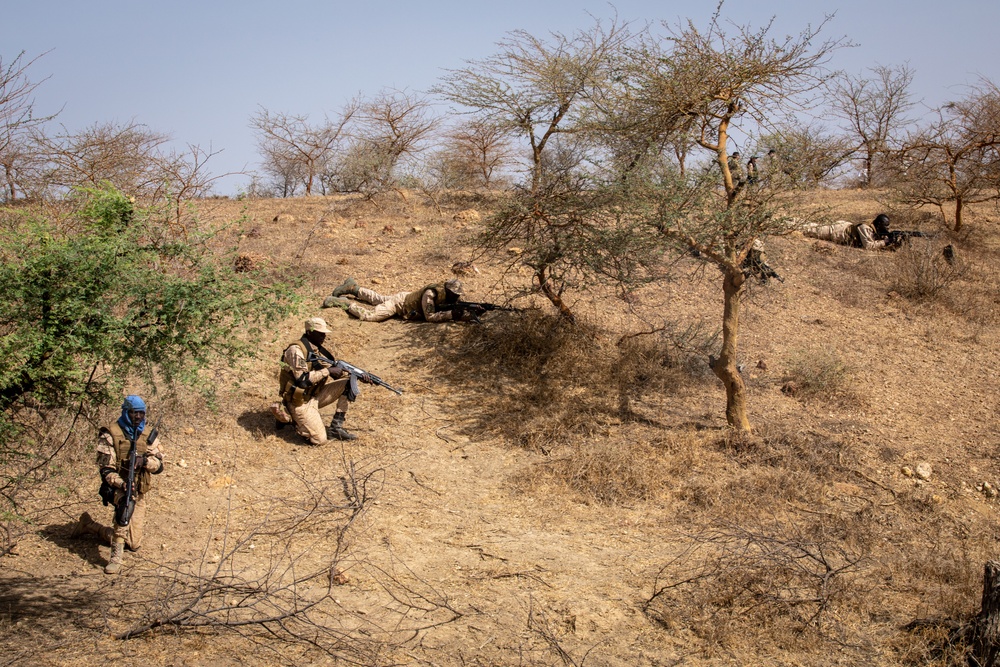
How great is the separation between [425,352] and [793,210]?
457 cm

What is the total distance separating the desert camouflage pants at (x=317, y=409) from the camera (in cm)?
730

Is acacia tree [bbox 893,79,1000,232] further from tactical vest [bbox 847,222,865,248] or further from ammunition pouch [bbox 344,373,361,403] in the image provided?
ammunition pouch [bbox 344,373,361,403]

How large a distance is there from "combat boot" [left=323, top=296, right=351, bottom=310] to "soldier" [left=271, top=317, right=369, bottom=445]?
7.57 ft

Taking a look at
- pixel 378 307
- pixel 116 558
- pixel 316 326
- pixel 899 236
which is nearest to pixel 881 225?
pixel 899 236

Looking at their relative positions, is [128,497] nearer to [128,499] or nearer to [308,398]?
[128,499]

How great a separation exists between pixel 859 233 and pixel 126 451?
1302 centimetres

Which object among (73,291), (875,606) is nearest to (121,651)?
(73,291)

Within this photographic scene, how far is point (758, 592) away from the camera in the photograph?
15.6 feet

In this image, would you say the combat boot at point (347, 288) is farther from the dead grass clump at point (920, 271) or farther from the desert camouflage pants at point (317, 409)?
the dead grass clump at point (920, 271)

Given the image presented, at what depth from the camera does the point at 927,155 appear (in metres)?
14.2

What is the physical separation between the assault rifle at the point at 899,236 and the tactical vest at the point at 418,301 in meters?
8.73

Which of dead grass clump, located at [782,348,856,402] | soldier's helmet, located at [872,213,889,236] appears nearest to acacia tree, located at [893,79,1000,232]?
soldier's helmet, located at [872,213,889,236]

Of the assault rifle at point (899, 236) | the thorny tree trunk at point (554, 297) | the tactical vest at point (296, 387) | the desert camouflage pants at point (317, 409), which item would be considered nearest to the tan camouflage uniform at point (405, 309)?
the thorny tree trunk at point (554, 297)

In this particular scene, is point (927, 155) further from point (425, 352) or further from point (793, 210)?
point (425, 352)
